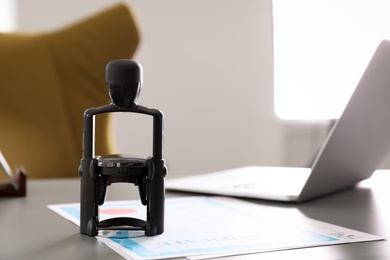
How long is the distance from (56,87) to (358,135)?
115 cm

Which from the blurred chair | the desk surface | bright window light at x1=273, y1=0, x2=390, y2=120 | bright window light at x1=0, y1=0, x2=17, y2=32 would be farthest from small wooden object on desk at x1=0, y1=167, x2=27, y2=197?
bright window light at x1=0, y1=0, x2=17, y2=32

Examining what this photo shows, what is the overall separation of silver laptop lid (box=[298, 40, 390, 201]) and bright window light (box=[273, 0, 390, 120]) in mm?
14

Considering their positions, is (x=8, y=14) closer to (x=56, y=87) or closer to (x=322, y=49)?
(x=56, y=87)

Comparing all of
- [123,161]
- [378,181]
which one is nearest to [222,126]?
[378,181]

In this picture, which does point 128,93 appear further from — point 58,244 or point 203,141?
point 203,141

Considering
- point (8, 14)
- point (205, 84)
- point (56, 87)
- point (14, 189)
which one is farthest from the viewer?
point (205, 84)

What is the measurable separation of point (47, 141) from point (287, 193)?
1.06m

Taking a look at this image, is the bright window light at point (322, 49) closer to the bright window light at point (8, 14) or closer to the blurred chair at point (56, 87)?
the blurred chair at point (56, 87)

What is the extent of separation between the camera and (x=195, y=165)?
3.14 meters

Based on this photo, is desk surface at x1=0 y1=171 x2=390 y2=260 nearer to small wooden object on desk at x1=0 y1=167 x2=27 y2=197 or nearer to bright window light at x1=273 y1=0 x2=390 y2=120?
small wooden object on desk at x1=0 y1=167 x2=27 y2=197

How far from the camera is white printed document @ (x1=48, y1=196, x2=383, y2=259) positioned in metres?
0.47

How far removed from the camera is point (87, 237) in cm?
51

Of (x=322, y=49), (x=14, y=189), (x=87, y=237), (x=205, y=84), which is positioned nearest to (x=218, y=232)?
(x=87, y=237)

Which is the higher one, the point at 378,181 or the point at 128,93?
the point at 128,93
